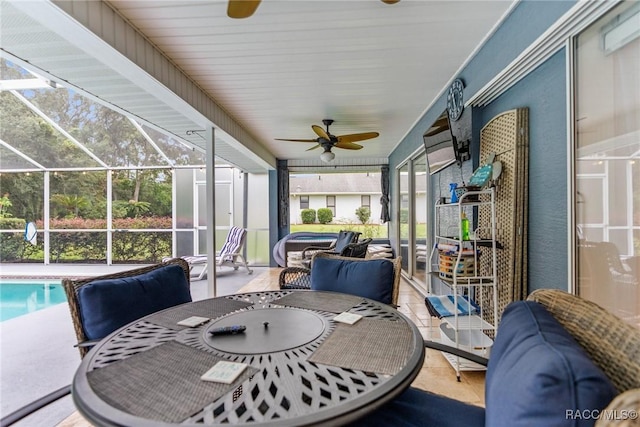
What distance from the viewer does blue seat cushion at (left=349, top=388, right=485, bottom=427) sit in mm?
1091

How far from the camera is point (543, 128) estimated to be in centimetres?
184

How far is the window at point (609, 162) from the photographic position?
1263mm

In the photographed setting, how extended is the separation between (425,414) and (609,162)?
136 centimetres

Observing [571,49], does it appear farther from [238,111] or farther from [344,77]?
[238,111]

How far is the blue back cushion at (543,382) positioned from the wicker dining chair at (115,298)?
5.48 ft

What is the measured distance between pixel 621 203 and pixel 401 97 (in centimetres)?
267

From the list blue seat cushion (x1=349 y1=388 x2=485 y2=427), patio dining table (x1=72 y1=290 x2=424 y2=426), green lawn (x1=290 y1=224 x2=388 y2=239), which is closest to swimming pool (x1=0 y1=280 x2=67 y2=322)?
patio dining table (x1=72 y1=290 x2=424 y2=426)

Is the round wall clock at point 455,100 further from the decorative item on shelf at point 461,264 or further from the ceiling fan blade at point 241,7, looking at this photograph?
the ceiling fan blade at point 241,7

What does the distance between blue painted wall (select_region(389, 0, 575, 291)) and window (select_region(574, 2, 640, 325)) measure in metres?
0.11

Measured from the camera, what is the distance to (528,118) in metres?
1.98

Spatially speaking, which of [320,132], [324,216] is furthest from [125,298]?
[324,216]

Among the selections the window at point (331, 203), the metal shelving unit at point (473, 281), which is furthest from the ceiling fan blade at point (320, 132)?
the window at point (331, 203)

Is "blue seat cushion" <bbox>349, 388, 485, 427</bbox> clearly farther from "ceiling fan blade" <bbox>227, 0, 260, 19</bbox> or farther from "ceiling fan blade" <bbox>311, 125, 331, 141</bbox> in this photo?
"ceiling fan blade" <bbox>311, 125, 331, 141</bbox>

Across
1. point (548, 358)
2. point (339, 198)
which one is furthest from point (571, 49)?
point (339, 198)
